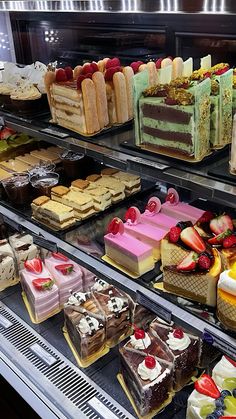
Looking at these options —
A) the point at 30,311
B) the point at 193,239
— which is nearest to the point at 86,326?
the point at 30,311

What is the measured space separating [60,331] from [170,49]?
1614 mm

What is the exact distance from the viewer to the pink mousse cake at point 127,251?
68.2 inches

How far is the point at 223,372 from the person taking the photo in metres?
1.71

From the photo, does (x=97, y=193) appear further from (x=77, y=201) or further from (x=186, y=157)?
(x=186, y=157)

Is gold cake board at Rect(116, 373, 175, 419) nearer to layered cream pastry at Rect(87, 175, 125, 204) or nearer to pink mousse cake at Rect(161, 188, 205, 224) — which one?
pink mousse cake at Rect(161, 188, 205, 224)

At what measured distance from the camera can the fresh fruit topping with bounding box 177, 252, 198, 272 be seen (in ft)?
5.06

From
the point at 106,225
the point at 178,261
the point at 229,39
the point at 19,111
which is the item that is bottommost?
the point at 106,225

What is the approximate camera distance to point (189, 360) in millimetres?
1850

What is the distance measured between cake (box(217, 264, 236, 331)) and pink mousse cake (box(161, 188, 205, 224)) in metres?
0.49

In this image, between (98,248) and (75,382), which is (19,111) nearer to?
(98,248)

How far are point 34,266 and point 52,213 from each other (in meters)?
0.39

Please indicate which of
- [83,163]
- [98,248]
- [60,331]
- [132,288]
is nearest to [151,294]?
[132,288]

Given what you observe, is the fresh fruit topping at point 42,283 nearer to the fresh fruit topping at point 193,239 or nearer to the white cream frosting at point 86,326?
the white cream frosting at point 86,326

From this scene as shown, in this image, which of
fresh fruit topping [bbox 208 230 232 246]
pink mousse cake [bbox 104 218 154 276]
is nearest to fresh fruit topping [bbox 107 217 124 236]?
pink mousse cake [bbox 104 218 154 276]
